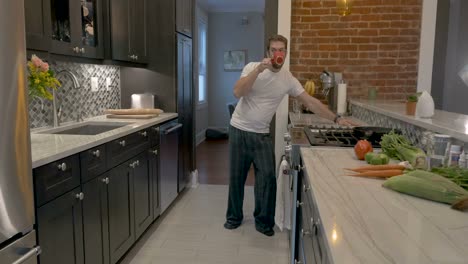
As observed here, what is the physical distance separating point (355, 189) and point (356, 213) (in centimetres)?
25

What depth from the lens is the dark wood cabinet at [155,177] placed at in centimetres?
312

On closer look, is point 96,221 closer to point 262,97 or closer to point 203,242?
point 203,242

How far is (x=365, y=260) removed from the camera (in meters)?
0.76

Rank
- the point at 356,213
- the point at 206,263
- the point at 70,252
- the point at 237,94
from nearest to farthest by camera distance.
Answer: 1. the point at 356,213
2. the point at 70,252
3. the point at 206,263
4. the point at 237,94

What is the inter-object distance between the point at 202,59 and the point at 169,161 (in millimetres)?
4960

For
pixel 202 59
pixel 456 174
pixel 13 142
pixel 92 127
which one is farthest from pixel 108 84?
pixel 202 59

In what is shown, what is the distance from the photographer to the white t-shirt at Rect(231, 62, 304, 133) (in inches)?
117

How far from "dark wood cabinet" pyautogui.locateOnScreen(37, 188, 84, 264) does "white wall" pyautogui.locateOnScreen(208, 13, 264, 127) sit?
6.98 meters

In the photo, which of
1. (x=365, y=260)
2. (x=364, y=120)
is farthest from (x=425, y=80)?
(x=365, y=260)

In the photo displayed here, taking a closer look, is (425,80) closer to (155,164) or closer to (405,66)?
(405,66)

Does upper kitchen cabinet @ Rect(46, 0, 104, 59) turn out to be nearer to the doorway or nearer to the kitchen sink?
the kitchen sink

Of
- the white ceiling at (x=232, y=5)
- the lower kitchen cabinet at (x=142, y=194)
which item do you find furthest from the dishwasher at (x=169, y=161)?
the white ceiling at (x=232, y=5)

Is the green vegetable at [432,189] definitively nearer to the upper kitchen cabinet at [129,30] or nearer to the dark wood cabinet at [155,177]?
the dark wood cabinet at [155,177]

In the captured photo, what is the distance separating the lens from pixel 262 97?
299cm
